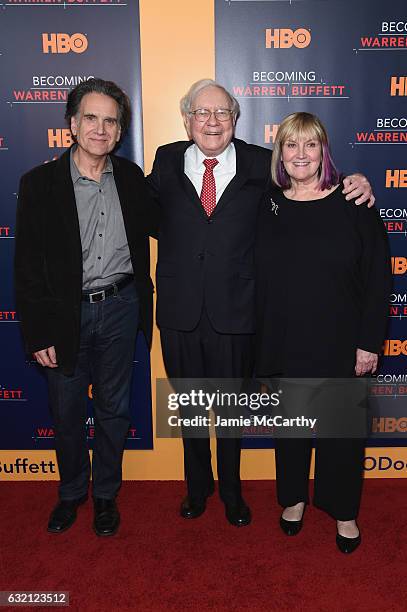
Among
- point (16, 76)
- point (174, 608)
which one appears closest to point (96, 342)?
point (174, 608)

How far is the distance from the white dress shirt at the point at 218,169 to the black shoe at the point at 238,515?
1.42m

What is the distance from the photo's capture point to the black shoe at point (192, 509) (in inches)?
110

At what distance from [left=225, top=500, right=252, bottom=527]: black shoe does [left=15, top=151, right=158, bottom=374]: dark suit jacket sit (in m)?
1.02

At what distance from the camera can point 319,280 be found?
2.23 meters

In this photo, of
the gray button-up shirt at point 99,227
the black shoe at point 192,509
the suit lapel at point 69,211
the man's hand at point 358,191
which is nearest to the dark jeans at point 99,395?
the gray button-up shirt at point 99,227

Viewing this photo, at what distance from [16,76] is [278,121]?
1.30 metres

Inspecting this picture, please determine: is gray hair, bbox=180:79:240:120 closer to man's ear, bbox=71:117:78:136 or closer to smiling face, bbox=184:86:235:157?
smiling face, bbox=184:86:235:157

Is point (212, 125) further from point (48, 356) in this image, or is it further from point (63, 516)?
point (63, 516)

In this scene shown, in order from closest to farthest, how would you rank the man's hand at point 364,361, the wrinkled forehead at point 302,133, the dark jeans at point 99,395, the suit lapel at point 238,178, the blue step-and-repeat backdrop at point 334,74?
1. the wrinkled forehead at point 302,133
2. the man's hand at point 364,361
3. the suit lapel at point 238,178
4. the dark jeans at point 99,395
5. the blue step-and-repeat backdrop at point 334,74

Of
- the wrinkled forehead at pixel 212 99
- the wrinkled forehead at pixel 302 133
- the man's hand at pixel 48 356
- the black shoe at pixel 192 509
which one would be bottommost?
the black shoe at pixel 192 509

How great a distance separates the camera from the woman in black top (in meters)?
2.21

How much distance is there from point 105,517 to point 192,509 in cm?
42

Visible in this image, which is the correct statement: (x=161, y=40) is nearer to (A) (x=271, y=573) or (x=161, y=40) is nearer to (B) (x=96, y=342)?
(B) (x=96, y=342)

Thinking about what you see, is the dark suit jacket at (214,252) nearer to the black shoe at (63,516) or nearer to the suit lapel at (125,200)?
the suit lapel at (125,200)
